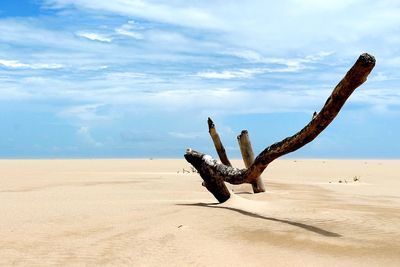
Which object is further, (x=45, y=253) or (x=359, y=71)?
(x=359, y=71)

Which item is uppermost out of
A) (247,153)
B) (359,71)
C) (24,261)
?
(359,71)

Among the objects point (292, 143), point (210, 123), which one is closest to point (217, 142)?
point (210, 123)

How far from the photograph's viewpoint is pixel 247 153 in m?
13.0

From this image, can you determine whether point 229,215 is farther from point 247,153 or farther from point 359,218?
point 247,153

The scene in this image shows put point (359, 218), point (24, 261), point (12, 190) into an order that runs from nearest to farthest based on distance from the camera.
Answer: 1. point (24, 261)
2. point (359, 218)
3. point (12, 190)

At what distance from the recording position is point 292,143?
23.2ft

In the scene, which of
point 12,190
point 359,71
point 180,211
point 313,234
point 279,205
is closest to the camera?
point 359,71

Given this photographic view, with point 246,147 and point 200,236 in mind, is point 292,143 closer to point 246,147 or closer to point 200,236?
point 200,236

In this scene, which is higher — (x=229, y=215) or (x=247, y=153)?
(x=247, y=153)

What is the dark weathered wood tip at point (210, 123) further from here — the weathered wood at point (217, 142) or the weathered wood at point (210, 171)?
the weathered wood at point (210, 171)

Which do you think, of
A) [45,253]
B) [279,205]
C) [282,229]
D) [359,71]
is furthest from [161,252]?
[279,205]

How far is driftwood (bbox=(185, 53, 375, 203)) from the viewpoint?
19.6ft

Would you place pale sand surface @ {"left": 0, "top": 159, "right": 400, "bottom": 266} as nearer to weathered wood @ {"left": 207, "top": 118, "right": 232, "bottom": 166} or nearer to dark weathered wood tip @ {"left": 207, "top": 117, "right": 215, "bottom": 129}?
weathered wood @ {"left": 207, "top": 118, "right": 232, "bottom": 166}

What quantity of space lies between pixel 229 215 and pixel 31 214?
3130mm
